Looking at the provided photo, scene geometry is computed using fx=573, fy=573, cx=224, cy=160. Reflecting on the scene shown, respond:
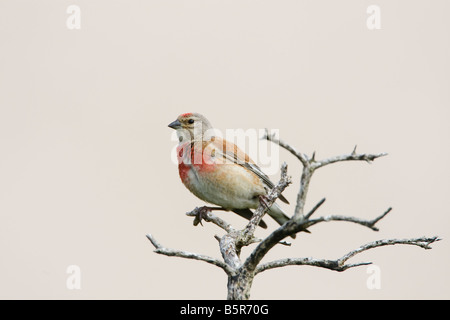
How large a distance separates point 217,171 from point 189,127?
65cm

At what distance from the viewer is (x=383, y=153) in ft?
10.5

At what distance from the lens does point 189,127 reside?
6.08 meters

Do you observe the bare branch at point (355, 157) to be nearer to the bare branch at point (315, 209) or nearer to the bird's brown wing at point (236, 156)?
the bare branch at point (315, 209)

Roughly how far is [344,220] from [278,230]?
1.72ft

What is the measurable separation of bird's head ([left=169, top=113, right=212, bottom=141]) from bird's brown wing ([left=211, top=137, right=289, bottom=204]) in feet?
0.63

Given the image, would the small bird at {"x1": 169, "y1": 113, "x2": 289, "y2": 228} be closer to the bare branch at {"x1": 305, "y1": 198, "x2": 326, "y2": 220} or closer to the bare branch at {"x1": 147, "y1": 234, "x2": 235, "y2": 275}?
the bare branch at {"x1": 147, "y1": 234, "x2": 235, "y2": 275}

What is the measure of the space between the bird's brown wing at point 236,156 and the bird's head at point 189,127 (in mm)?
192

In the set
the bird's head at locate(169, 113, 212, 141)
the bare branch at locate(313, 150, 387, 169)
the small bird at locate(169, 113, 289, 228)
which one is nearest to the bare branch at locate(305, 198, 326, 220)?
the bare branch at locate(313, 150, 387, 169)

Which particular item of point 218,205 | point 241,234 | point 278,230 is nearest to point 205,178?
point 218,205

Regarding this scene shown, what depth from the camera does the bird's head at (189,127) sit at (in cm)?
608

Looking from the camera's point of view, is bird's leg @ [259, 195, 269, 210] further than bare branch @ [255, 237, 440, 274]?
Yes

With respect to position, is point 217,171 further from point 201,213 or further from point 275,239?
point 275,239

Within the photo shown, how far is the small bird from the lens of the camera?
226 inches
